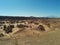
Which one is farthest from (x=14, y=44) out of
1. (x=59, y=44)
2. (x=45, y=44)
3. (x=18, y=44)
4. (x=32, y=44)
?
(x=59, y=44)

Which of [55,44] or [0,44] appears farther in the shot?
[0,44]

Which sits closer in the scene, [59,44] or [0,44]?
[59,44]

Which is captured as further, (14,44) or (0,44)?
(0,44)

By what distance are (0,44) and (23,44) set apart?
8.27 ft

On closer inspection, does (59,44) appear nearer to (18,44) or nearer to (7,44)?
(18,44)

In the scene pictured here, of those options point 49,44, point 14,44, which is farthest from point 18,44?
point 49,44

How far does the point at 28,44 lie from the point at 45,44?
1.72 meters

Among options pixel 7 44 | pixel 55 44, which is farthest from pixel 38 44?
pixel 7 44

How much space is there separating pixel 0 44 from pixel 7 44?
2.64ft

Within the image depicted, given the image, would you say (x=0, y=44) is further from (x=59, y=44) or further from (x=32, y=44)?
(x=59, y=44)

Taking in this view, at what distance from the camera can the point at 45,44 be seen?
56.6ft

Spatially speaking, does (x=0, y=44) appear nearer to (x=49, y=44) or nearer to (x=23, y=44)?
(x=23, y=44)

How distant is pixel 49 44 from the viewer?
17.1 meters

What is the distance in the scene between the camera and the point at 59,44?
1692 cm
